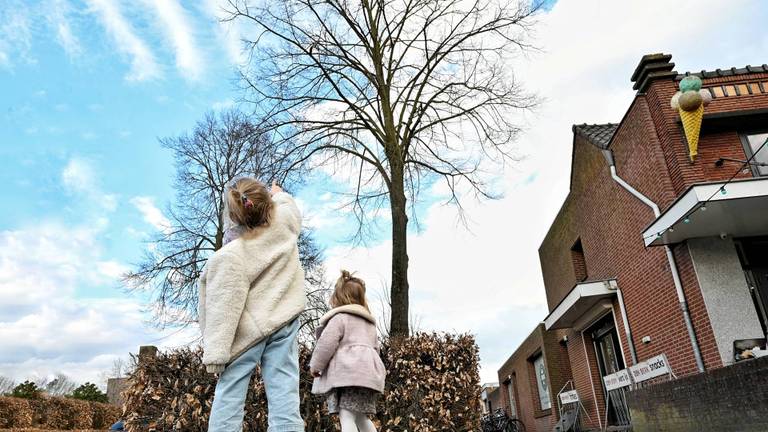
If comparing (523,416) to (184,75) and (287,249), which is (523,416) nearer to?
(184,75)

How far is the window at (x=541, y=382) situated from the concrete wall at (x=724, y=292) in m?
10.3

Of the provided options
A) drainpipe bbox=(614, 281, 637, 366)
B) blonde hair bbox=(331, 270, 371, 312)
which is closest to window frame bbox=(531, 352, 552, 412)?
drainpipe bbox=(614, 281, 637, 366)

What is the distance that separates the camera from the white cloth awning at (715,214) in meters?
6.53

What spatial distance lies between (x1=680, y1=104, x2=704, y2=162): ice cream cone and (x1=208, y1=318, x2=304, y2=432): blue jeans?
8.20 metres

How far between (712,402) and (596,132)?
946 cm

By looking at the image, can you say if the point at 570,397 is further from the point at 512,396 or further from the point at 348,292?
the point at 348,292

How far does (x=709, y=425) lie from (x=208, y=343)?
4.48 meters

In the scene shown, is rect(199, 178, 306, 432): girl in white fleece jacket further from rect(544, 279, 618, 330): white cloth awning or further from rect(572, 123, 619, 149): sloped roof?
rect(572, 123, 619, 149): sloped roof

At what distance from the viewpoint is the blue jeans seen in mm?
2178

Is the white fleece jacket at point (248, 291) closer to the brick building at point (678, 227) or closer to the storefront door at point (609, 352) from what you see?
the brick building at point (678, 227)

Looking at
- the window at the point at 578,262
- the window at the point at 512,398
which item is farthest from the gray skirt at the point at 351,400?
the window at the point at 512,398

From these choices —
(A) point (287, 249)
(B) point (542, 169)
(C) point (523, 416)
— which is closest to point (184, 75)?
(A) point (287, 249)

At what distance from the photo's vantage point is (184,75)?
8.66m

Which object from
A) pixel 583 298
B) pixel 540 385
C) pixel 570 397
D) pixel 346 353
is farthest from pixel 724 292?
pixel 540 385
